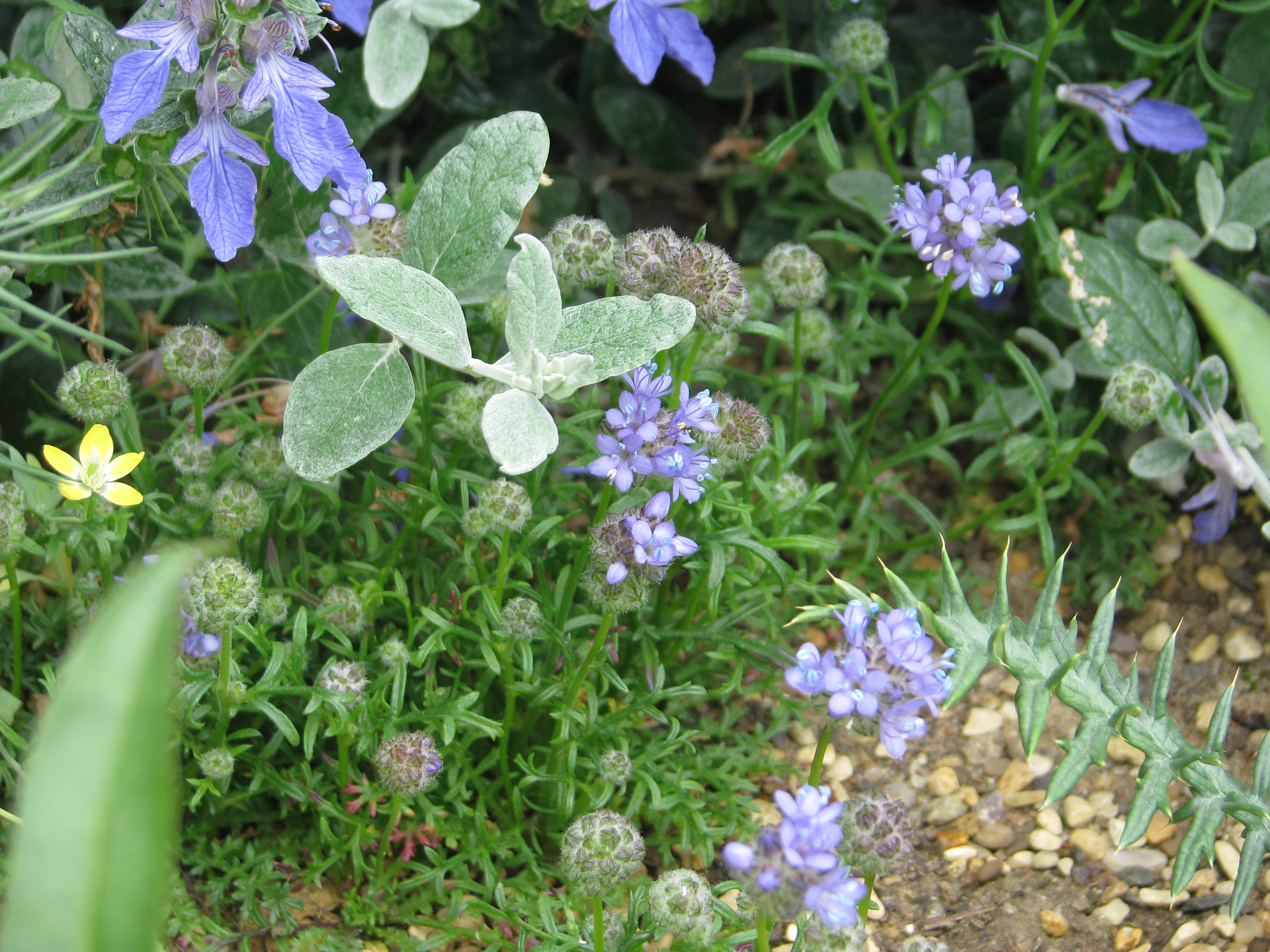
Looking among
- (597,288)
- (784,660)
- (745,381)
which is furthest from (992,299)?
(784,660)

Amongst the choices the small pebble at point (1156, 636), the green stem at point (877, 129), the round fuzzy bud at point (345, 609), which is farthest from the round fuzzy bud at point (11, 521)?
the small pebble at point (1156, 636)

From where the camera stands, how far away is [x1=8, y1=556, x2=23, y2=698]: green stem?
1.29 m

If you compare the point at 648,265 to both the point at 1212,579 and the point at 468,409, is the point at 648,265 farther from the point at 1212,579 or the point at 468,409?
the point at 1212,579

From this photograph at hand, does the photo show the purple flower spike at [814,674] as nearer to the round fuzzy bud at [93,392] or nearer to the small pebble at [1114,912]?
the small pebble at [1114,912]

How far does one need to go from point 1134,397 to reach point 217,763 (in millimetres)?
1204

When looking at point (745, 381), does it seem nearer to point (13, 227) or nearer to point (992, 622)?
point (992, 622)

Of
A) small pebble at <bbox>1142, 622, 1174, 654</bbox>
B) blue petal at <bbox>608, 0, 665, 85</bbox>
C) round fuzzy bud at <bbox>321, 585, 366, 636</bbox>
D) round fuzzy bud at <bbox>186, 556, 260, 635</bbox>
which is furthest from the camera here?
small pebble at <bbox>1142, 622, 1174, 654</bbox>

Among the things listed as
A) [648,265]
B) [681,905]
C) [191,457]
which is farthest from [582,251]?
[681,905]

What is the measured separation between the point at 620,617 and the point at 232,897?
0.59 m

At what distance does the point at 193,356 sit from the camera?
1.35 meters

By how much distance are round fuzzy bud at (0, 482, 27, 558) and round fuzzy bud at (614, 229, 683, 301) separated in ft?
2.30

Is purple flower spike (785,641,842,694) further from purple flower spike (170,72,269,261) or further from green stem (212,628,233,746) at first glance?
purple flower spike (170,72,269,261)

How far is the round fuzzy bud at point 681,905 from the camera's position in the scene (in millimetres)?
1098

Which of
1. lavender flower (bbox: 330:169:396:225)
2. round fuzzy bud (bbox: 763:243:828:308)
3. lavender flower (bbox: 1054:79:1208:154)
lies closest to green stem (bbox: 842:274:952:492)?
round fuzzy bud (bbox: 763:243:828:308)
